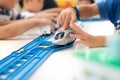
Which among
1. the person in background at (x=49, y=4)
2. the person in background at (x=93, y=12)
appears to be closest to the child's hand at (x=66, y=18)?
the person in background at (x=93, y=12)

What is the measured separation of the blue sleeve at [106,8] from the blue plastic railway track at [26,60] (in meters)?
0.46

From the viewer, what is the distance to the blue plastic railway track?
0.63 meters

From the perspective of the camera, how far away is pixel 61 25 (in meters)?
1.10

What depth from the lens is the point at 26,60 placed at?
77 cm

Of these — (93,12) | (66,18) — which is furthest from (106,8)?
(66,18)

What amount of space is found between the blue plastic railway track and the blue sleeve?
0.46m

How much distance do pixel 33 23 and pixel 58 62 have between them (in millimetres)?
583

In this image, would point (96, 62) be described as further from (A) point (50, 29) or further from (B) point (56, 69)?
(A) point (50, 29)

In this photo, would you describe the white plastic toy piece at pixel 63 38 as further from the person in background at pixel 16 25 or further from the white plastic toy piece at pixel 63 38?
the person in background at pixel 16 25

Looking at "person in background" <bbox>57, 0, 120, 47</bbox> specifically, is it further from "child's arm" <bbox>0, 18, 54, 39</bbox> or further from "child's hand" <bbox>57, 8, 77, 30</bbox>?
"child's arm" <bbox>0, 18, 54, 39</bbox>

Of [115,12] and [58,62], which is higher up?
[115,12]

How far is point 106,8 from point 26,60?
719 millimetres

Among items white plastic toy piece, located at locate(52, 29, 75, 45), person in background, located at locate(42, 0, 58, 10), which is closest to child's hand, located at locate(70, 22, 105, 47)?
white plastic toy piece, located at locate(52, 29, 75, 45)

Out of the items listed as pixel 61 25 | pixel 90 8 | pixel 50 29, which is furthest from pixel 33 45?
pixel 90 8
